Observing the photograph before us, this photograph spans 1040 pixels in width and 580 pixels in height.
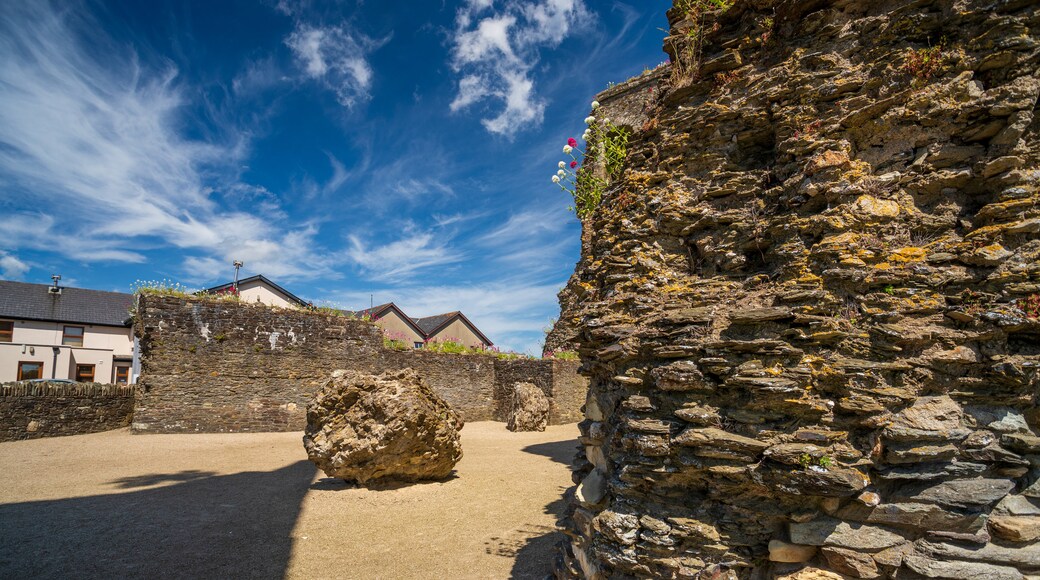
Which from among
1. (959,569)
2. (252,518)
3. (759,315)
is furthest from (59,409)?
(959,569)

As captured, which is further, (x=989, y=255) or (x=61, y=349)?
(x=61, y=349)

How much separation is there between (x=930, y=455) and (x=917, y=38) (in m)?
2.62

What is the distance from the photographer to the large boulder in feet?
24.0

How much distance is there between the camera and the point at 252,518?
5973 millimetres

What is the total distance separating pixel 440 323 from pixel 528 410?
24.9m

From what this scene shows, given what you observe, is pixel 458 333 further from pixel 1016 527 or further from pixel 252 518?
pixel 1016 527

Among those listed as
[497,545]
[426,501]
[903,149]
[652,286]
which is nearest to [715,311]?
[652,286]

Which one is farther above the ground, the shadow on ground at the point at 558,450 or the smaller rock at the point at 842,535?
the smaller rock at the point at 842,535

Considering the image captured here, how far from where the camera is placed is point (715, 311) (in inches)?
126

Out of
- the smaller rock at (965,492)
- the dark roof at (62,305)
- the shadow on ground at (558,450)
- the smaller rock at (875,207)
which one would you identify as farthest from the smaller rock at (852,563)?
the dark roof at (62,305)

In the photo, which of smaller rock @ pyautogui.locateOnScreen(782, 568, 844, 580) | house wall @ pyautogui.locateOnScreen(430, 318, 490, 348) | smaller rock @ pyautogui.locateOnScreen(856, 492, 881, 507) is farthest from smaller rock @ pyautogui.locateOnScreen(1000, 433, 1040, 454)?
house wall @ pyautogui.locateOnScreen(430, 318, 490, 348)

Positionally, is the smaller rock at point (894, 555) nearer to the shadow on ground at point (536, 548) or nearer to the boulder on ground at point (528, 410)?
the shadow on ground at point (536, 548)

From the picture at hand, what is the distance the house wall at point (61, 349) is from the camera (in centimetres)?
2727

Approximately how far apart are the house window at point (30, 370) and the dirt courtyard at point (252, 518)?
24.9m
